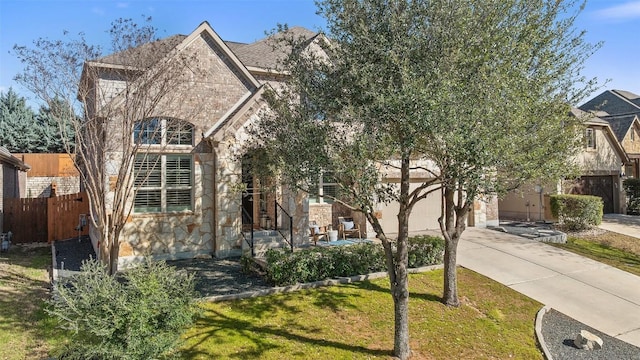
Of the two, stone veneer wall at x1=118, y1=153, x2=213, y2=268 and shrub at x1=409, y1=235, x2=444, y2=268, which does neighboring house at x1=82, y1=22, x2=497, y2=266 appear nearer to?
stone veneer wall at x1=118, y1=153, x2=213, y2=268

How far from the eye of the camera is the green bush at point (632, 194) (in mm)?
24547

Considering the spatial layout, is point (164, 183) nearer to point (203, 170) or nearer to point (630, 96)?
point (203, 170)

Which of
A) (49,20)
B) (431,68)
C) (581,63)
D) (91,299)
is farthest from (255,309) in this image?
(581,63)

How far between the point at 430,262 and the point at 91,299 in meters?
9.01

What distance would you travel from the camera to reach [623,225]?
1950cm

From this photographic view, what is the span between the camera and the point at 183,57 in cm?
1117

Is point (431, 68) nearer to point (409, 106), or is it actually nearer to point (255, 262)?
point (409, 106)

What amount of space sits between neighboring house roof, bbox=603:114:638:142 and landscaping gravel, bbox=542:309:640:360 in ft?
81.4

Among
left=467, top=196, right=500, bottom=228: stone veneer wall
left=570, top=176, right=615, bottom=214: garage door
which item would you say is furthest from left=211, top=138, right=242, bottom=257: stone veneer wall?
left=570, top=176, right=615, bottom=214: garage door

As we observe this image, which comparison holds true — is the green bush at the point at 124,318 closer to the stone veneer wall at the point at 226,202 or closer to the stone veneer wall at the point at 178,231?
the stone veneer wall at the point at 178,231

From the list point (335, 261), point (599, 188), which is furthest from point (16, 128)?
point (599, 188)

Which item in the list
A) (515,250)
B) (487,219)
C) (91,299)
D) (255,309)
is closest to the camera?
(91,299)

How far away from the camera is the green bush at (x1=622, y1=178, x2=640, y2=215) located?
24.5 metres

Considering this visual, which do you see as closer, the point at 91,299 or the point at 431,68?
the point at 91,299
